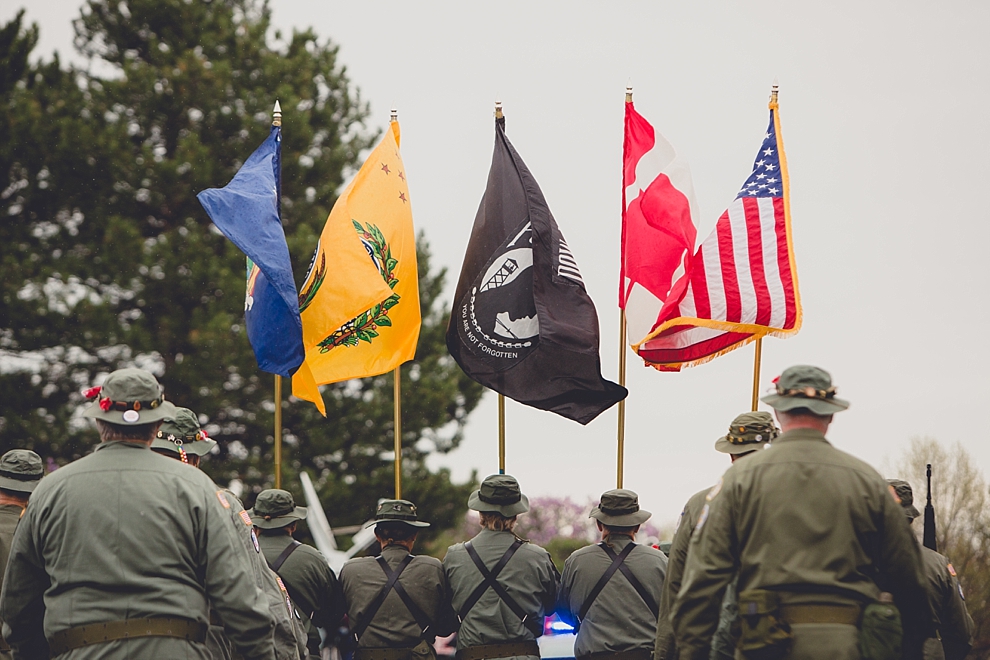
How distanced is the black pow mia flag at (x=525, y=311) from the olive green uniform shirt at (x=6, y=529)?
12.6ft

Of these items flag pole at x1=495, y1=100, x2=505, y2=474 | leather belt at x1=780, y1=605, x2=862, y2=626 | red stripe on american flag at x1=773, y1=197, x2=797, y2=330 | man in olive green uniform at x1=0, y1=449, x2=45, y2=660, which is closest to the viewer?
leather belt at x1=780, y1=605, x2=862, y2=626

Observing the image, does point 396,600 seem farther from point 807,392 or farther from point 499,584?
point 807,392

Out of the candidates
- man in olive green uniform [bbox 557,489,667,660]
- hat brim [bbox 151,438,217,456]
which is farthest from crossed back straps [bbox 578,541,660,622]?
hat brim [bbox 151,438,217,456]

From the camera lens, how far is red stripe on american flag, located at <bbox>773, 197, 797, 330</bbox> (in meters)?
10.1

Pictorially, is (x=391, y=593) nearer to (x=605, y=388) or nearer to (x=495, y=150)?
(x=605, y=388)

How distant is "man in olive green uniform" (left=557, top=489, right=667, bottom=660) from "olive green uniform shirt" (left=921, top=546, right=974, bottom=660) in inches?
69.3

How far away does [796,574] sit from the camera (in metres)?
5.39

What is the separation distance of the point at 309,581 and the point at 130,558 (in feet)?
10.9

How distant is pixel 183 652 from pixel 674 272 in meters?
6.47

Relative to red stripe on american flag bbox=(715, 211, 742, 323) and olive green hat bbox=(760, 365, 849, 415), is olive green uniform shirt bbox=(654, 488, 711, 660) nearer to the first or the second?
olive green hat bbox=(760, 365, 849, 415)

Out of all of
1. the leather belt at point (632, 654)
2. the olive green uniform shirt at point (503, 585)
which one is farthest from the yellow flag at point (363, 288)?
the leather belt at point (632, 654)

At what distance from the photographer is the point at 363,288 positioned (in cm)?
1044

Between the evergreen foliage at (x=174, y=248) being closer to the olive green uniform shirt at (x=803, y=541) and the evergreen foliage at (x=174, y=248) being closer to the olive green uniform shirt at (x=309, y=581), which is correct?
the olive green uniform shirt at (x=309, y=581)

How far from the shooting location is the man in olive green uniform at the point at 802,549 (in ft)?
17.7
